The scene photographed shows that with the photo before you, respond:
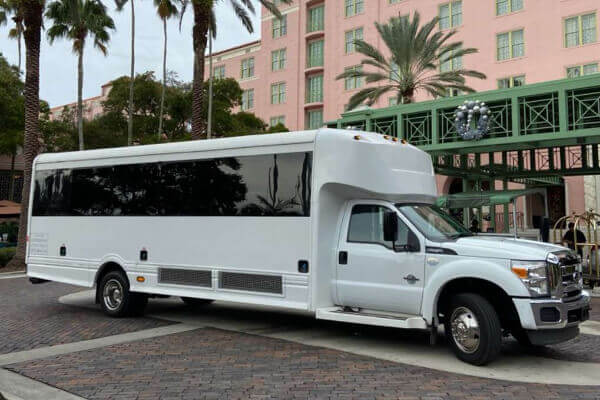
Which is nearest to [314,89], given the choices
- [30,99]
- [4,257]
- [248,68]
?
[248,68]

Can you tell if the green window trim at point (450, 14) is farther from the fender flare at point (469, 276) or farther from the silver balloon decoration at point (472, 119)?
the fender flare at point (469, 276)

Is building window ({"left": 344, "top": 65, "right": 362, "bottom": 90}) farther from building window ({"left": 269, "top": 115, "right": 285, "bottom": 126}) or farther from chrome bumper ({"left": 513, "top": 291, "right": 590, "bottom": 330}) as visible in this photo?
chrome bumper ({"left": 513, "top": 291, "right": 590, "bottom": 330})

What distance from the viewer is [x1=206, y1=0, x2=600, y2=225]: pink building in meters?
31.3

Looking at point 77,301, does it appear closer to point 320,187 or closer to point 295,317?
point 295,317

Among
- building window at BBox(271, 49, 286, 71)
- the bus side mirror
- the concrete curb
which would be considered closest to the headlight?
the bus side mirror

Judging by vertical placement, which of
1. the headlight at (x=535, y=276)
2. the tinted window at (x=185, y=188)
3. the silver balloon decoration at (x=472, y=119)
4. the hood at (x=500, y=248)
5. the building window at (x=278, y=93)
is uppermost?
the building window at (x=278, y=93)

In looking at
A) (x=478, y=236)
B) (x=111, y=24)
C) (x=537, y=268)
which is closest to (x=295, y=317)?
(x=478, y=236)

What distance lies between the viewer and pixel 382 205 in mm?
7781

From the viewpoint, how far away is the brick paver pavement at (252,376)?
5.66 m

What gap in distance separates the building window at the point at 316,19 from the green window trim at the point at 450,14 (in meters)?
→ 13.1

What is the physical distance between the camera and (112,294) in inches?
410

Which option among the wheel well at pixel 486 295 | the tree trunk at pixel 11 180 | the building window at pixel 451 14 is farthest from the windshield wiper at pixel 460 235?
the tree trunk at pixel 11 180

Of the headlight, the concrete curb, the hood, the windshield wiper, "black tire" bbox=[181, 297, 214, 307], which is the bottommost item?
the concrete curb

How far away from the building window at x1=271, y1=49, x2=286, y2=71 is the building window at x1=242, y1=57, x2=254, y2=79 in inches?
154
